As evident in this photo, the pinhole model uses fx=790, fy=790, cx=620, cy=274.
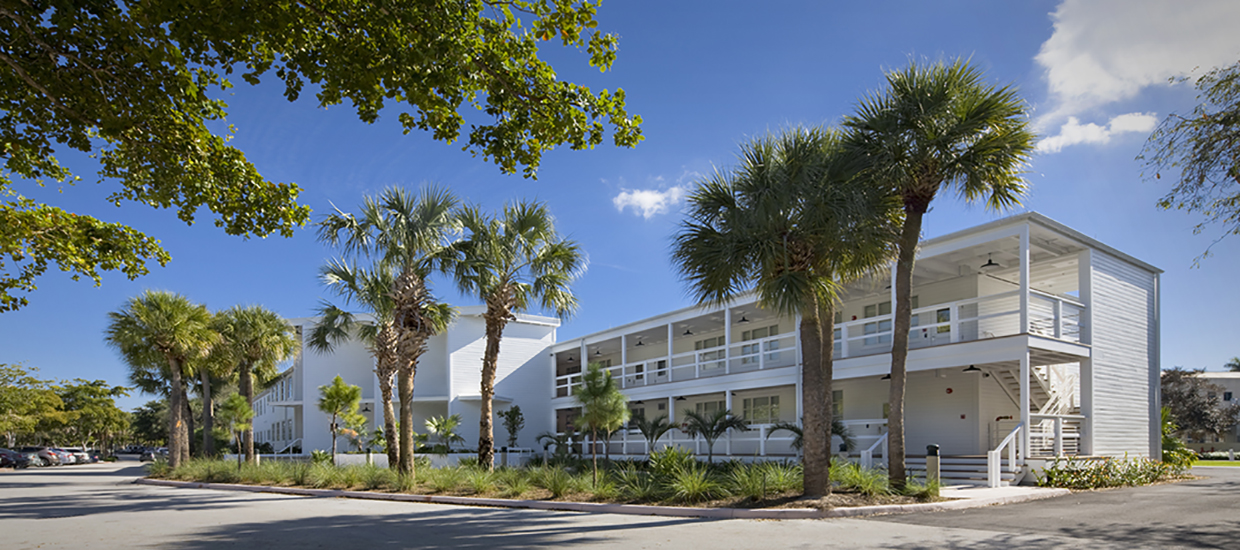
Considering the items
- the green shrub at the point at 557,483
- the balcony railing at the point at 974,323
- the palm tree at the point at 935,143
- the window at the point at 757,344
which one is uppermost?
the palm tree at the point at 935,143

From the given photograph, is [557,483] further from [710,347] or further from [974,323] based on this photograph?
[710,347]

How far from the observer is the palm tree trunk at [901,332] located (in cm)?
1428

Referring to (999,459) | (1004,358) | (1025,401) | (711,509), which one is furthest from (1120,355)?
(711,509)

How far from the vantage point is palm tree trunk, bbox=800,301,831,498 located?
44.8ft

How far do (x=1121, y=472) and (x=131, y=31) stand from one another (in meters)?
20.5

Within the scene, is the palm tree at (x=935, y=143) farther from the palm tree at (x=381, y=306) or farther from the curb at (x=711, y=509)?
the palm tree at (x=381, y=306)

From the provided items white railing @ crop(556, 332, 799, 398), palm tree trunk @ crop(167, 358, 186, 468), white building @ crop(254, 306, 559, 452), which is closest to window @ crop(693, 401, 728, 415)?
white railing @ crop(556, 332, 799, 398)

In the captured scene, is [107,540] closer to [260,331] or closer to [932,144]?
[932,144]

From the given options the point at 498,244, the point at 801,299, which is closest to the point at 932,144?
the point at 801,299

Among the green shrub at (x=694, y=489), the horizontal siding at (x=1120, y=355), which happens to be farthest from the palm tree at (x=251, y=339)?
the horizontal siding at (x=1120, y=355)

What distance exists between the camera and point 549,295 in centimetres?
2175

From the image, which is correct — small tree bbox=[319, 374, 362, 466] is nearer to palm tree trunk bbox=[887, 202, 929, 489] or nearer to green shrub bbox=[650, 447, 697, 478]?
green shrub bbox=[650, 447, 697, 478]

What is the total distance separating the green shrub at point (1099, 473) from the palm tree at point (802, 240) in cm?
662

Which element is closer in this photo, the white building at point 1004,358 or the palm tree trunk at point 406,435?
the white building at point 1004,358
